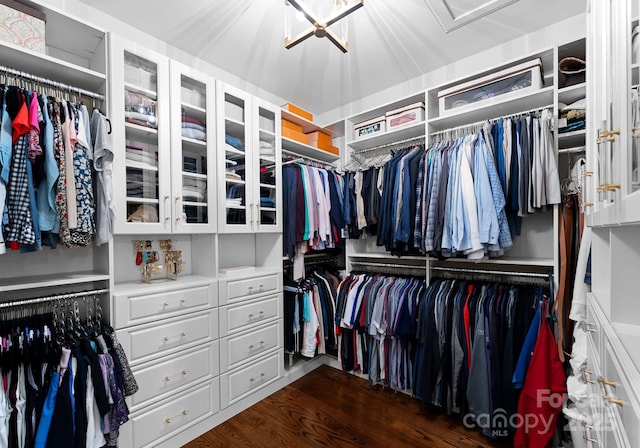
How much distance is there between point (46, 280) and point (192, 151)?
3.53 ft

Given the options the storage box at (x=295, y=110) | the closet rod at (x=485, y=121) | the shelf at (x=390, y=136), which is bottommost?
the closet rod at (x=485, y=121)

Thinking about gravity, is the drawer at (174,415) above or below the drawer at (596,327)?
below

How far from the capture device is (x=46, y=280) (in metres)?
1.43

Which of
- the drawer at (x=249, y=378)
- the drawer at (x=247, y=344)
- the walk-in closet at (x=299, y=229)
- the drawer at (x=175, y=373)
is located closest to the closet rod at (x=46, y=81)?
the walk-in closet at (x=299, y=229)

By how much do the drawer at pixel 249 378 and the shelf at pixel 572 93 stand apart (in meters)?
2.71

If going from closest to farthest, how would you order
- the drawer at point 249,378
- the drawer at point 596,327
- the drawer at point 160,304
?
1. the drawer at point 596,327
2. the drawer at point 160,304
3. the drawer at point 249,378

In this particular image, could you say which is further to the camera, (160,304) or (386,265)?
(386,265)

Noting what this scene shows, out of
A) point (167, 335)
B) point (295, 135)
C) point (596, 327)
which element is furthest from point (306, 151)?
point (596, 327)

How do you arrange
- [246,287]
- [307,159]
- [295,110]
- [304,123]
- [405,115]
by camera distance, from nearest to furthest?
[246,287] → [405,115] → [295,110] → [304,123] → [307,159]

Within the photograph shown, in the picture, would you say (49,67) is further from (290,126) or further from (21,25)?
(290,126)

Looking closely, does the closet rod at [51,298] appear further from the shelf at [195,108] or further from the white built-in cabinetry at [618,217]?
the white built-in cabinetry at [618,217]

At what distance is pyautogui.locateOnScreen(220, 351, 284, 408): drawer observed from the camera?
2068mm

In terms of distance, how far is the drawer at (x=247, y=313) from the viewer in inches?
82.4

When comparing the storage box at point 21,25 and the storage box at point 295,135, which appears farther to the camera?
the storage box at point 295,135
